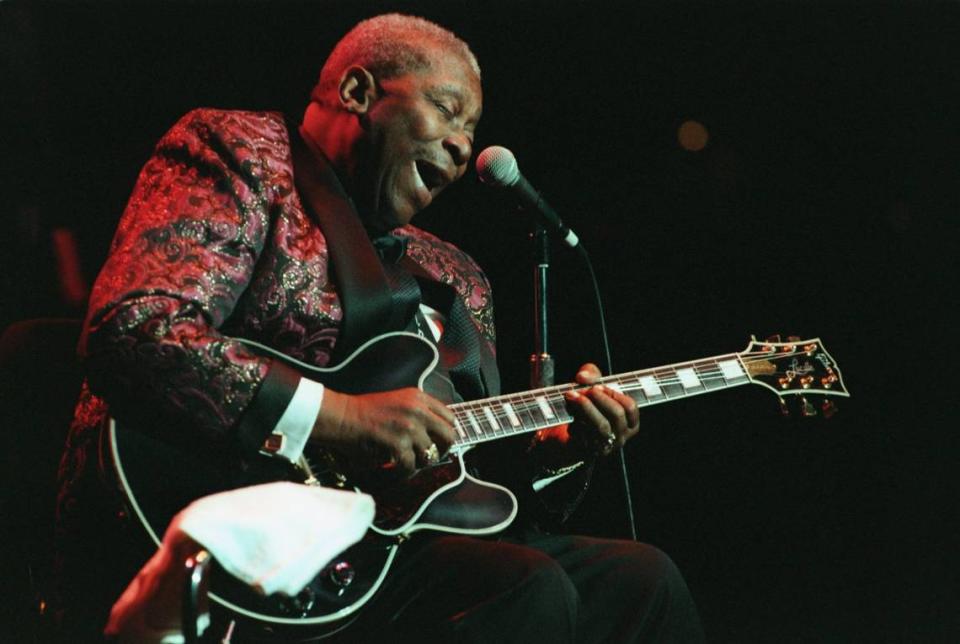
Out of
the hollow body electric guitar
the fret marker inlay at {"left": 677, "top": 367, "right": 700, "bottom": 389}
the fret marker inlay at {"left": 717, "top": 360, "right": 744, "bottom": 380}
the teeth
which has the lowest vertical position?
the hollow body electric guitar

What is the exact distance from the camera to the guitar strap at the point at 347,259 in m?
1.93

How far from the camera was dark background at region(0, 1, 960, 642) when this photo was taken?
9.46 feet

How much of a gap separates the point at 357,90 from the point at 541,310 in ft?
2.59

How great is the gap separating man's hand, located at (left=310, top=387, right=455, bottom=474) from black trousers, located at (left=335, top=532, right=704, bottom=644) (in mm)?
229

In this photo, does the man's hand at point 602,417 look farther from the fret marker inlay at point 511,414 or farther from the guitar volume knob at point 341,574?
the guitar volume knob at point 341,574

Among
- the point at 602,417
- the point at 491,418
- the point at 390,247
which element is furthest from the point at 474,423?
the point at 390,247

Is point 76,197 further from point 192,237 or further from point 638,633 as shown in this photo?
point 638,633

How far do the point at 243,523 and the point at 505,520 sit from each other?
110 centimetres

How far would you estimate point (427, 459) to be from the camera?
1806mm

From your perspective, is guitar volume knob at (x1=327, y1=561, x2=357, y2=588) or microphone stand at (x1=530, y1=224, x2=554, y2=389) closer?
guitar volume knob at (x1=327, y1=561, x2=357, y2=588)

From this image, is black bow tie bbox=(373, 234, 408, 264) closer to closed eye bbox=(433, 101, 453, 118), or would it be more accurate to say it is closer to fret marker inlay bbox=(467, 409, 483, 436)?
closed eye bbox=(433, 101, 453, 118)

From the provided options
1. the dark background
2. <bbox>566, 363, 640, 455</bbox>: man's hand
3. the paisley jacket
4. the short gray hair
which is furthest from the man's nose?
the dark background

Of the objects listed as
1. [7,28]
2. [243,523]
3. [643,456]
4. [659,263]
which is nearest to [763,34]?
[659,263]

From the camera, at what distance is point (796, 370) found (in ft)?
8.22
